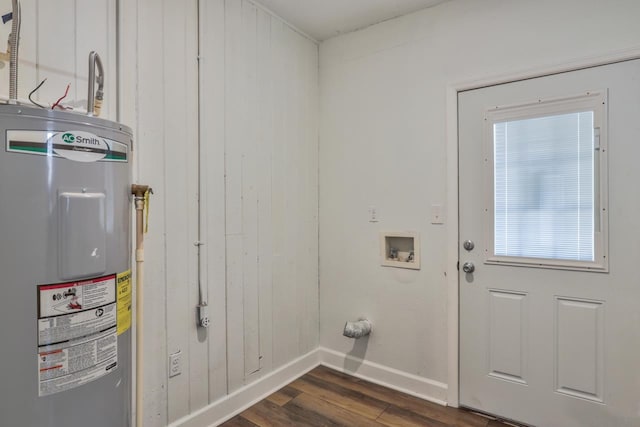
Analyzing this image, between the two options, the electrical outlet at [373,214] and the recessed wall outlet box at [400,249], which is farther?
the electrical outlet at [373,214]

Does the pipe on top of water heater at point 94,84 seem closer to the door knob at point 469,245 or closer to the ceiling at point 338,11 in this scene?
the ceiling at point 338,11

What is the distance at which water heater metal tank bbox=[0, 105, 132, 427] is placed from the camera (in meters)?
0.92

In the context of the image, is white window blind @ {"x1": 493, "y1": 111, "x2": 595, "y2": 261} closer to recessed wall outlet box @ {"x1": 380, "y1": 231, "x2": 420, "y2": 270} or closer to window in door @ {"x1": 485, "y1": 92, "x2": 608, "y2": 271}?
window in door @ {"x1": 485, "y1": 92, "x2": 608, "y2": 271}

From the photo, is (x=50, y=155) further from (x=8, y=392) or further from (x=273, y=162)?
(x=273, y=162)

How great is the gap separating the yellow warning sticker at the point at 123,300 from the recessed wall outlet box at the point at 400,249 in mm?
1798

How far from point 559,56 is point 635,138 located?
59cm

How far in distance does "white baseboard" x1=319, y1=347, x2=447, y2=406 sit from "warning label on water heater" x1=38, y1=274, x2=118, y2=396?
1.98 metres

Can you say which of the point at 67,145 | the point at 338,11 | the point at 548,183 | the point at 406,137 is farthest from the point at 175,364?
the point at 338,11

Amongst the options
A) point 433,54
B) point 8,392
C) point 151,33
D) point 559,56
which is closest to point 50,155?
point 8,392

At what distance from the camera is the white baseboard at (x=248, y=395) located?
200cm

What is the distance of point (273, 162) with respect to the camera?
253 centimetres

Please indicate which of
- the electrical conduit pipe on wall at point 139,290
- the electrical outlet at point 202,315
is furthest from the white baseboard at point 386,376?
the electrical conduit pipe on wall at point 139,290

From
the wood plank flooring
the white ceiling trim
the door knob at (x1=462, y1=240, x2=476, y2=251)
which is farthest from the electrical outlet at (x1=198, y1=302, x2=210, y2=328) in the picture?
the white ceiling trim

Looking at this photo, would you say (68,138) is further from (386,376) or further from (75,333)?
(386,376)
